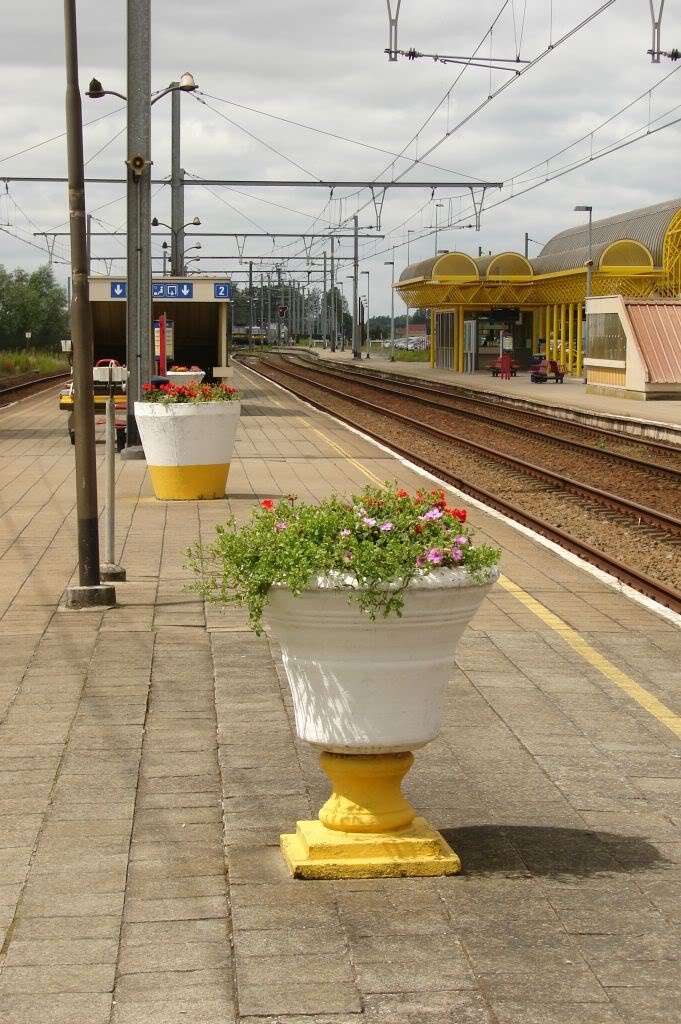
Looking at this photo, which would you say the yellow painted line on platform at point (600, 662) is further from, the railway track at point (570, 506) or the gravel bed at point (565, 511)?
the gravel bed at point (565, 511)

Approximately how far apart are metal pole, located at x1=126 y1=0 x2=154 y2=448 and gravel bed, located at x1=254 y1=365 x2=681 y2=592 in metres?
4.39

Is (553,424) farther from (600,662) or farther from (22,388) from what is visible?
(22,388)

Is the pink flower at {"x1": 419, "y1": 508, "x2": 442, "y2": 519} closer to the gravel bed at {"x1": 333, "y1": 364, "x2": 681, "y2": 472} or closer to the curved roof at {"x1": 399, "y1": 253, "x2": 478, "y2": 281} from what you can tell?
the gravel bed at {"x1": 333, "y1": 364, "x2": 681, "y2": 472}

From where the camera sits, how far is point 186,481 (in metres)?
15.5

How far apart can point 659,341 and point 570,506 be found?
948 inches

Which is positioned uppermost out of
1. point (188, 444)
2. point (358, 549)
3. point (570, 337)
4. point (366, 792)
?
point (570, 337)

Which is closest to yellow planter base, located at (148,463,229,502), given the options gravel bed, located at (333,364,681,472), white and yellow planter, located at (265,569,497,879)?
gravel bed, located at (333,364,681,472)

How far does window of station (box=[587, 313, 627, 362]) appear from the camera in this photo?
1617 inches

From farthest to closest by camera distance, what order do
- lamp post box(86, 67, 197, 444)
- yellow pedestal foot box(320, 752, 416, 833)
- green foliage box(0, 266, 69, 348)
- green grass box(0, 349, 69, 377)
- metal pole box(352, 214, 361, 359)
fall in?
green foliage box(0, 266, 69, 348)
metal pole box(352, 214, 361, 359)
green grass box(0, 349, 69, 377)
lamp post box(86, 67, 197, 444)
yellow pedestal foot box(320, 752, 416, 833)

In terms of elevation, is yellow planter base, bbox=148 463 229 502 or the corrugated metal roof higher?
the corrugated metal roof

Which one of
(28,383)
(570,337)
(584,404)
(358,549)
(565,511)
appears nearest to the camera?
(358,549)

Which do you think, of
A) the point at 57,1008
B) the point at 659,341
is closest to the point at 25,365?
the point at 659,341

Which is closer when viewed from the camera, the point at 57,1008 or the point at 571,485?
the point at 57,1008

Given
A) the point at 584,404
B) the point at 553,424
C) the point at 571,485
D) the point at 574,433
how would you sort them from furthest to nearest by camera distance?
the point at 584,404 < the point at 553,424 < the point at 574,433 < the point at 571,485
